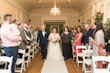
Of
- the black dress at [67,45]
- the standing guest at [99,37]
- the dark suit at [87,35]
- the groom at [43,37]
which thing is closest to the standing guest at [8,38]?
the standing guest at [99,37]

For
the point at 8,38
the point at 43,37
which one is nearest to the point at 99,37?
the point at 8,38

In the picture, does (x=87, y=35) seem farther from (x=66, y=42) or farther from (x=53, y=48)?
(x=53, y=48)

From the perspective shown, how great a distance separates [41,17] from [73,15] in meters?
2.95

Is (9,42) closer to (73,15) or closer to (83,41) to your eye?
(83,41)

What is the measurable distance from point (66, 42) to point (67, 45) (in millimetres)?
210

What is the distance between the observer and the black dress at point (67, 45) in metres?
10.5

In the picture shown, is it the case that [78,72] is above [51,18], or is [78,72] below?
below

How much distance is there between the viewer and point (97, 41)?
18.9 feet

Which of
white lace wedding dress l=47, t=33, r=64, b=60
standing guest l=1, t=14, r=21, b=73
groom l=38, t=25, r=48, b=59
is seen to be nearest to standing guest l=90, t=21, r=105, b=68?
standing guest l=1, t=14, r=21, b=73

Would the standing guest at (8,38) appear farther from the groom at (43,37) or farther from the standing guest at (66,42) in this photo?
the groom at (43,37)

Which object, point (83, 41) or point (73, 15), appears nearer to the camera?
point (83, 41)

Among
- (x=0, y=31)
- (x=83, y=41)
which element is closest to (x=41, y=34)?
(x=83, y=41)

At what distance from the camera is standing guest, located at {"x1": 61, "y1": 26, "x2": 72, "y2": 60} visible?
10484 mm

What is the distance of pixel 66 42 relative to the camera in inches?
417
